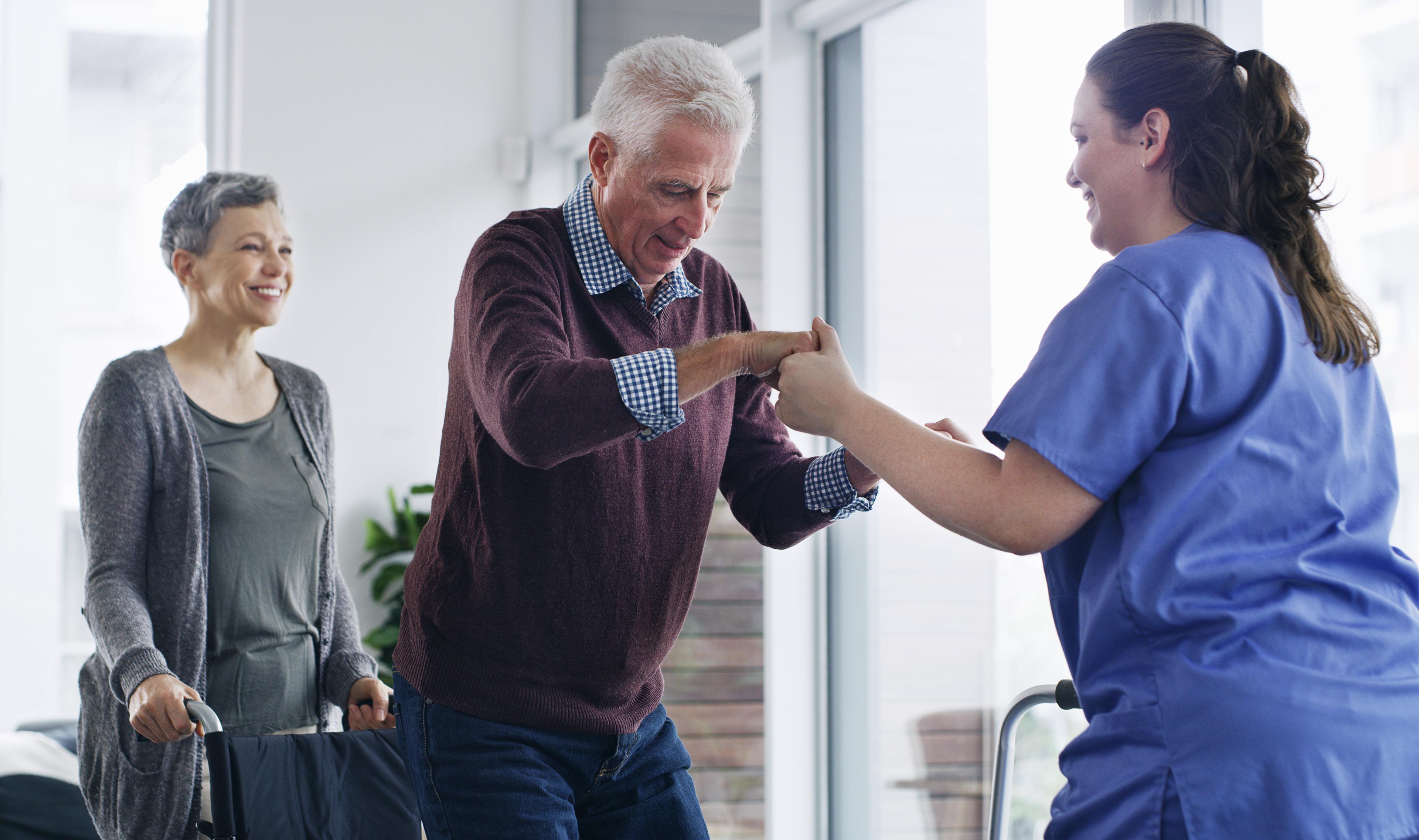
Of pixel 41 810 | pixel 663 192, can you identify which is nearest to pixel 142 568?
pixel 663 192

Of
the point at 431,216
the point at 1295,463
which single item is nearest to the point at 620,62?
the point at 1295,463

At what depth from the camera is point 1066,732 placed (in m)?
2.40

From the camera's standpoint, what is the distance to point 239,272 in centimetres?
220

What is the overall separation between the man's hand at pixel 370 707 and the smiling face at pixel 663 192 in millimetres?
946

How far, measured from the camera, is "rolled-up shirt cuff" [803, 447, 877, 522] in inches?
58.9

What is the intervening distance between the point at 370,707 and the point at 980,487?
1311 millimetres

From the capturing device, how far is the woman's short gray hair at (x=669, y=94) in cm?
138

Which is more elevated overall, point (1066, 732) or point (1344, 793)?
point (1344, 793)

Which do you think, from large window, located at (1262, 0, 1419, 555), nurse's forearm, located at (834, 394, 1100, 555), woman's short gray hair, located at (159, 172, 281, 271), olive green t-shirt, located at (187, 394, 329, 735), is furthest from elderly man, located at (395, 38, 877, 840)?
woman's short gray hair, located at (159, 172, 281, 271)

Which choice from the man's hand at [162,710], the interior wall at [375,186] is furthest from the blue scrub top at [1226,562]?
the interior wall at [375,186]

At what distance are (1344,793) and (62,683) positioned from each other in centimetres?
429

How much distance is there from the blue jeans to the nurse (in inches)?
20.0

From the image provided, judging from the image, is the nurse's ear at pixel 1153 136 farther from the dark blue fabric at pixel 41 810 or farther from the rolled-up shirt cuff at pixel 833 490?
the dark blue fabric at pixel 41 810

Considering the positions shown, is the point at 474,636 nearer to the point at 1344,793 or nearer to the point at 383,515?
the point at 1344,793
